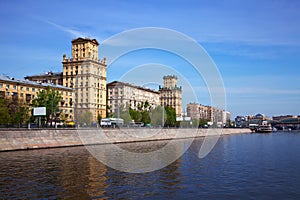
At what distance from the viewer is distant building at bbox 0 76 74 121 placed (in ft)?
273

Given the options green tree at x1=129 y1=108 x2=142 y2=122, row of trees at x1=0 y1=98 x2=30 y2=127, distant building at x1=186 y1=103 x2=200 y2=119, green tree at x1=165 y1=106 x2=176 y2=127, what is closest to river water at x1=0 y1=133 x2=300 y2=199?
row of trees at x1=0 y1=98 x2=30 y2=127

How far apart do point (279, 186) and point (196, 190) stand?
21.5 feet

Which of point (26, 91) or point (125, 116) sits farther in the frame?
point (125, 116)

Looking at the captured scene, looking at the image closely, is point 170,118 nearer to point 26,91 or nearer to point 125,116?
point 125,116

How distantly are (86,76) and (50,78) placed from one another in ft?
83.9

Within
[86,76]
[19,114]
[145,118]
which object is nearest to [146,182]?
[19,114]

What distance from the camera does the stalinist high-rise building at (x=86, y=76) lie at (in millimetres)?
101988

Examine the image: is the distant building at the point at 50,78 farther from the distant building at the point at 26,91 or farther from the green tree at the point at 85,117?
the green tree at the point at 85,117

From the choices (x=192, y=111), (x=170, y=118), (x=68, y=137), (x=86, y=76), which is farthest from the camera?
(x=192, y=111)

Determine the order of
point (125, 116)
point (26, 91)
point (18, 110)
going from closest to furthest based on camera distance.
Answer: point (18, 110) → point (26, 91) → point (125, 116)

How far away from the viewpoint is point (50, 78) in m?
123

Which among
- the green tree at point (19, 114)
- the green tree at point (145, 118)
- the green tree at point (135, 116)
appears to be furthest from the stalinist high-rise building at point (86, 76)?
the green tree at point (19, 114)

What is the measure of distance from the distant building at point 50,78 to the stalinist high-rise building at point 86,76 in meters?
7.55

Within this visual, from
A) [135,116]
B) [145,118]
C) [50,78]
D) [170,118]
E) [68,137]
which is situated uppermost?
[50,78]
